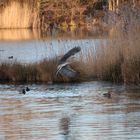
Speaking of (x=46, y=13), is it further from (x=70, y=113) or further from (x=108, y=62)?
(x=70, y=113)

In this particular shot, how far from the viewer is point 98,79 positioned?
1617cm

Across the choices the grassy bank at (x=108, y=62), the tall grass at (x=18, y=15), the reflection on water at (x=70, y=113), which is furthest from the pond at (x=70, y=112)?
the tall grass at (x=18, y=15)

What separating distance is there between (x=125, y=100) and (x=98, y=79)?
380 cm

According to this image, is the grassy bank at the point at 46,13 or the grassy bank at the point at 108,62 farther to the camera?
the grassy bank at the point at 46,13

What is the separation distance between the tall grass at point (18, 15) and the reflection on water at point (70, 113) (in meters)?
22.7

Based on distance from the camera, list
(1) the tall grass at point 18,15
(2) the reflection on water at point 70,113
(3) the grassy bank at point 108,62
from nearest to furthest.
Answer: (2) the reflection on water at point 70,113, (3) the grassy bank at point 108,62, (1) the tall grass at point 18,15

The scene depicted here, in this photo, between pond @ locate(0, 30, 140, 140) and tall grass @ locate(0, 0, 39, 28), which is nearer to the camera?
pond @ locate(0, 30, 140, 140)

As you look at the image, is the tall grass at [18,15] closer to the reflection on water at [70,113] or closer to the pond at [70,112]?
the pond at [70,112]

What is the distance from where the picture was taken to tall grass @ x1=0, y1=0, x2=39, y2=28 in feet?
124

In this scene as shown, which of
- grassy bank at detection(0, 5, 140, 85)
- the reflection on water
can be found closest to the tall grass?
grassy bank at detection(0, 5, 140, 85)

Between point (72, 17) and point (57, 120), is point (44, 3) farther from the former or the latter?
point (57, 120)

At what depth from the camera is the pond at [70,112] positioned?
354 inches

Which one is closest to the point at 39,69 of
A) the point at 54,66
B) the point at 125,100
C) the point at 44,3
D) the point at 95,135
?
the point at 54,66

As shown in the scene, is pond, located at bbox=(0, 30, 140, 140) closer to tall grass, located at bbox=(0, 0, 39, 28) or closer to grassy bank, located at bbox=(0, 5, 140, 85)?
grassy bank, located at bbox=(0, 5, 140, 85)
